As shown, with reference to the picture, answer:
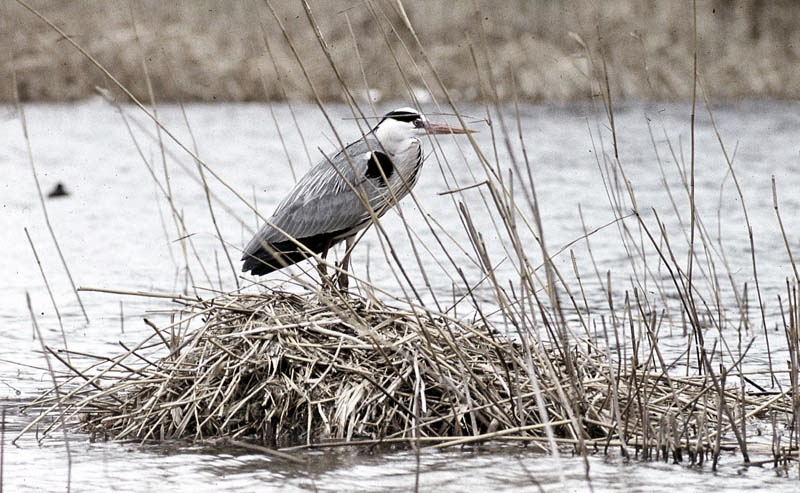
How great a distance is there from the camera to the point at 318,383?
14.4 ft

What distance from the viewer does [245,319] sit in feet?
15.2

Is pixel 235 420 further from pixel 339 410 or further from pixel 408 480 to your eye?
Result: pixel 408 480

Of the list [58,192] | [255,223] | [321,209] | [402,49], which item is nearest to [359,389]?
[321,209]

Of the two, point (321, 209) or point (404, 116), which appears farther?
point (321, 209)

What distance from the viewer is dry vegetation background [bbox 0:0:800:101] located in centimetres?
1877

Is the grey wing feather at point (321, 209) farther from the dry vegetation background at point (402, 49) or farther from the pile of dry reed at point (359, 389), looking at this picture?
the dry vegetation background at point (402, 49)

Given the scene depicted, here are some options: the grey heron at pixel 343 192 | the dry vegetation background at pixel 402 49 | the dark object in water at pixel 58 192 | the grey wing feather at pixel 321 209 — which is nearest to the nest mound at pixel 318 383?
the grey heron at pixel 343 192

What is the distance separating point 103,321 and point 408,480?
11.7 ft

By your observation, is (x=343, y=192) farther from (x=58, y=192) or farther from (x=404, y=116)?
(x=58, y=192)

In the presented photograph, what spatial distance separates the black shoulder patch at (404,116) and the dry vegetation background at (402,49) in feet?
39.5

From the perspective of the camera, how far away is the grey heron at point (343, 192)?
5.73 metres

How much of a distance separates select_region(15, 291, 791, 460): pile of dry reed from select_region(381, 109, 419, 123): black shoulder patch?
53.2 inches

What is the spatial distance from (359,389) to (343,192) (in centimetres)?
179

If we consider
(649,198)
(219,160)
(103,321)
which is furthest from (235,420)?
(219,160)
